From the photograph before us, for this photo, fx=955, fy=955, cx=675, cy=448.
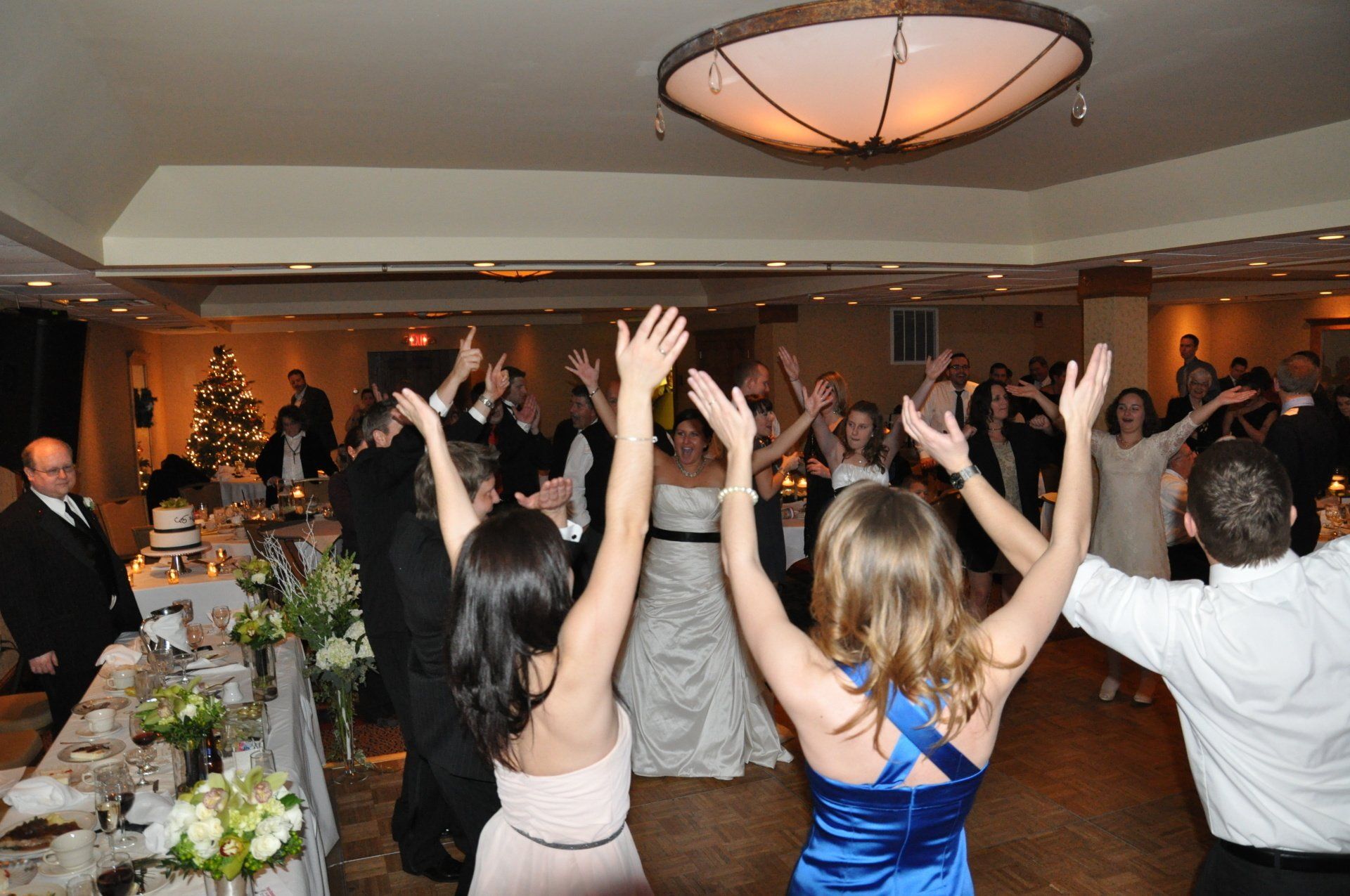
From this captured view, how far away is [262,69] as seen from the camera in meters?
3.53

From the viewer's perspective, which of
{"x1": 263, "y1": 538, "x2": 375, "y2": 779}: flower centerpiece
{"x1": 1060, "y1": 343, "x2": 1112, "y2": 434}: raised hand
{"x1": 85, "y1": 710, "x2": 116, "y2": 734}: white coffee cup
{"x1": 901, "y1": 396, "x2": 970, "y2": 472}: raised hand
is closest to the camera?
{"x1": 1060, "y1": 343, "x2": 1112, "y2": 434}: raised hand

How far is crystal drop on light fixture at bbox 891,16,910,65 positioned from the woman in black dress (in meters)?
3.70

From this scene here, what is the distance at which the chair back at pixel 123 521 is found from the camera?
8656 millimetres

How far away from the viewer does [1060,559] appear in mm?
Result: 1798

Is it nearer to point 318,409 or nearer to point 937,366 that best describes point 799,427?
point 937,366

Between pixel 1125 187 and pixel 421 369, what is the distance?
12522 millimetres

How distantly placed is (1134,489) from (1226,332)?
13.3m

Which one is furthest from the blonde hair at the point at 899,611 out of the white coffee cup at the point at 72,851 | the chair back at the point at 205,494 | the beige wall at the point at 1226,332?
the beige wall at the point at 1226,332

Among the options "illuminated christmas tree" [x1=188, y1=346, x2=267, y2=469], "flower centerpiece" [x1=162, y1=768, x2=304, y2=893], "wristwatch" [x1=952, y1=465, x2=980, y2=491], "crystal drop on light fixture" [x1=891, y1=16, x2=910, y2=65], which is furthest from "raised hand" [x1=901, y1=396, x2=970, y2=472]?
"illuminated christmas tree" [x1=188, y1=346, x2=267, y2=469]

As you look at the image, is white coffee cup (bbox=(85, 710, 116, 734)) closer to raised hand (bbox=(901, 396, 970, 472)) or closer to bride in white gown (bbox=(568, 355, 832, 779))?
bride in white gown (bbox=(568, 355, 832, 779))

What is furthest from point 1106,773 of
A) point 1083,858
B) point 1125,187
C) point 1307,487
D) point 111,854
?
point 111,854

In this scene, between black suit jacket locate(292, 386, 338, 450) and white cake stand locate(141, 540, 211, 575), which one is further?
black suit jacket locate(292, 386, 338, 450)

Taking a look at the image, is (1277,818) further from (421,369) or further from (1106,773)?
(421,369)

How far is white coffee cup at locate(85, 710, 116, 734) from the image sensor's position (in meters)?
3.15
